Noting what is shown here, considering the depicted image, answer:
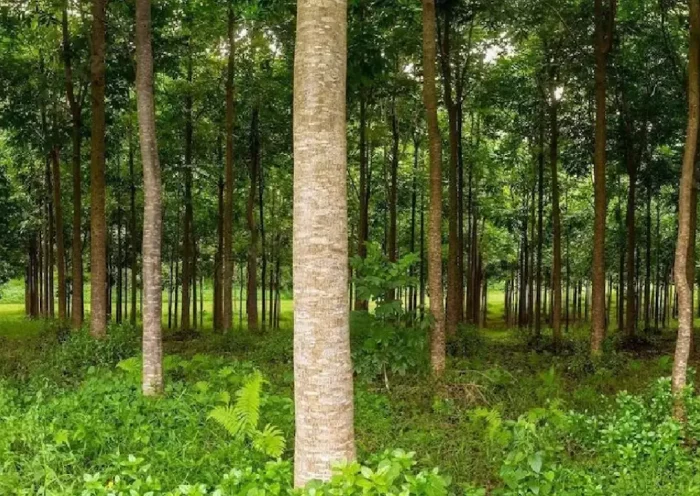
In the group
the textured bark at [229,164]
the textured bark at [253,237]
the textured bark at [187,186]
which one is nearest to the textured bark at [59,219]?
the textured bark at [187,186]

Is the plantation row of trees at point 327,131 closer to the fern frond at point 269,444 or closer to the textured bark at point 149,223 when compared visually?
the textured bark at point 149,223

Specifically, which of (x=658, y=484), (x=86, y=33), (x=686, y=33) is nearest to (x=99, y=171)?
(x=86, y=33)

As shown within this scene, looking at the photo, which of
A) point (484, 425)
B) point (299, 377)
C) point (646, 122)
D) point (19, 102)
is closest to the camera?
point (299, 377)

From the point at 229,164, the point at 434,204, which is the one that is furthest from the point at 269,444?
the point at 229,164

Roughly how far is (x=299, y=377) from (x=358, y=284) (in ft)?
18.7

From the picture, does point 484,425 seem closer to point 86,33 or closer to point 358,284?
point 358,284

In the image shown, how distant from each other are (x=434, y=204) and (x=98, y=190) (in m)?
7.51

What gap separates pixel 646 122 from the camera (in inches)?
714

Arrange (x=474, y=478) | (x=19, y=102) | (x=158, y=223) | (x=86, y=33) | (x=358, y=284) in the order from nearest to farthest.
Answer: (x=474, y=478) < (x=158, y=223) < (x=358, y=284) < (x=86, y=33) < (x=19, y=102)

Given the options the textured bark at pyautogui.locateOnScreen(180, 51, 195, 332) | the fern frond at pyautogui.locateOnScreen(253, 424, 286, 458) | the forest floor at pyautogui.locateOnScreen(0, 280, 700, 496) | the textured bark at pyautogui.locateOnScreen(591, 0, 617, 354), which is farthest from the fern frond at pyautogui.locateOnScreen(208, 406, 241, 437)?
the textured bark at pyautogui.locateOnScreen(180, 51, 195, 332)

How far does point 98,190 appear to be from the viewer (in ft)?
43.7

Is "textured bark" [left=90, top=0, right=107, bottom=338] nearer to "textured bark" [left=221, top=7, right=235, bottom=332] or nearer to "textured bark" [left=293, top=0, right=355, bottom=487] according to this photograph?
"textured bark" [left=221, top=7, right=235, bottom=332]

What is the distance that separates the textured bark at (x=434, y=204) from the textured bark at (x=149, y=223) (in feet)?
13.6

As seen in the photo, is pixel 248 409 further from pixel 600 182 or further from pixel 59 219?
pixel 59 219
